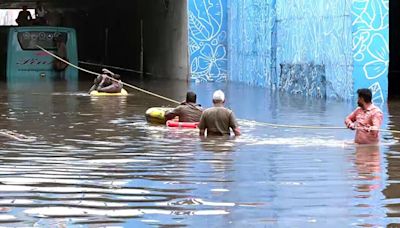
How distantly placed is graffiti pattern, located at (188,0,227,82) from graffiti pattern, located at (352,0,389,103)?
13.2m

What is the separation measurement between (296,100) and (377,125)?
11602mm

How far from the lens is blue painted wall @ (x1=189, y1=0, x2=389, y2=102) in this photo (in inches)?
871

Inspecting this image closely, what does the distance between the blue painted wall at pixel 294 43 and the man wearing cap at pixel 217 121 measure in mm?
9838

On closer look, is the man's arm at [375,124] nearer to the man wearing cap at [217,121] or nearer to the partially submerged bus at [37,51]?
the man wearing cap at [217,121]

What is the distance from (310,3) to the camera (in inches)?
1008

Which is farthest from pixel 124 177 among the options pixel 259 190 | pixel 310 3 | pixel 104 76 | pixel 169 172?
pixel 310 3

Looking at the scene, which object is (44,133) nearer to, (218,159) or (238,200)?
(218,159)

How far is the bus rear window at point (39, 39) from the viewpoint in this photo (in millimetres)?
38906

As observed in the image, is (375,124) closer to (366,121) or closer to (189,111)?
(366,121)

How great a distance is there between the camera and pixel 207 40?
1374 inches

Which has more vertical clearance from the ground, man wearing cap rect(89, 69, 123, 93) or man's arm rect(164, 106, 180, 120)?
man wearing cap rect(89, 69, 123, 93)

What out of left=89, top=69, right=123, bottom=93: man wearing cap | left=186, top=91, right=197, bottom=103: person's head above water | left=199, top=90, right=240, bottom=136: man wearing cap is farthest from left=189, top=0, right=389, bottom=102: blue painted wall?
left=199, top=90, right=240, bottom=136: man wearing cap

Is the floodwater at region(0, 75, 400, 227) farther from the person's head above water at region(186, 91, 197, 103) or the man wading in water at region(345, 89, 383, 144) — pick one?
the person's head above water at region(186, 91, 197, 103)

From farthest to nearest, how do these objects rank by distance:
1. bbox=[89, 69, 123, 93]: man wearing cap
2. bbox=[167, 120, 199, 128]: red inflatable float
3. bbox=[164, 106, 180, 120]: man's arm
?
bbox=[89, 69, 123, 93]: man wearing cap
bbox=[164, 106, 180, 120]: man's arm
bbox=[167, 120, 199, 128]: red inflatable float
